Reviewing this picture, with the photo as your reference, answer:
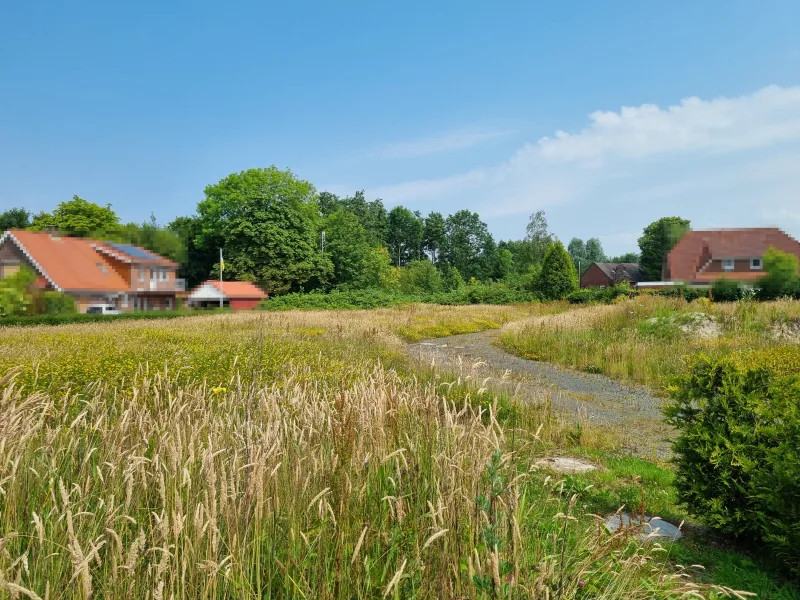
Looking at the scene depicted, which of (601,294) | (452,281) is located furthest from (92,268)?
(452,281)

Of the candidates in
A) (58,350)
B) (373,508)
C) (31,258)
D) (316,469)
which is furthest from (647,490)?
(31,258)

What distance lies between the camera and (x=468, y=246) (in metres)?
66.1

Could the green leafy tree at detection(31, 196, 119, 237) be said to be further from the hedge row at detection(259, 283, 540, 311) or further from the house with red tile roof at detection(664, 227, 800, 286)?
the house with red tile roof at detection(664, 227, 800, 286)

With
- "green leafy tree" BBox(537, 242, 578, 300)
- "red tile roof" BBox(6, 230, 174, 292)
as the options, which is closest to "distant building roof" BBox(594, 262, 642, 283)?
"green leafy tree" BBox(537, 242, 578, 300)

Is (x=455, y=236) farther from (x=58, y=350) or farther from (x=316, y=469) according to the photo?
(x=316, y=469)

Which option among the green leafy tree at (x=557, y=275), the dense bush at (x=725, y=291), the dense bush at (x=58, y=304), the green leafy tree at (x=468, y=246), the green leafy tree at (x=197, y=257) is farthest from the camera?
the green leafy tree at (x=468, y=246)

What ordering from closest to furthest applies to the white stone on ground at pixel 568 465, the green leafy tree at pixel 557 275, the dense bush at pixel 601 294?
the white stone on ground at pixel 568 465, the dense bush at pixel 601 294, the green leafy tree at pixel 557 275

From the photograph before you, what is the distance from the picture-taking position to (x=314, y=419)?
2736 mm

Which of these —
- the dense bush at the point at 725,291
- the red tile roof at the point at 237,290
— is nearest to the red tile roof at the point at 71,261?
the red tile roof at the point at 237,290

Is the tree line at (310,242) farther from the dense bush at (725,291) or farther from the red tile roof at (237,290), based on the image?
the dense bush at (725,291)

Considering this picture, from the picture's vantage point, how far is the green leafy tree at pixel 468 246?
212 ft

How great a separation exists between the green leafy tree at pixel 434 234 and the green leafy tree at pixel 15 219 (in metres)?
47.8

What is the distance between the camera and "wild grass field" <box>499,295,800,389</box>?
34.8 ft

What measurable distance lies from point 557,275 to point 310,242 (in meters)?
20.0
